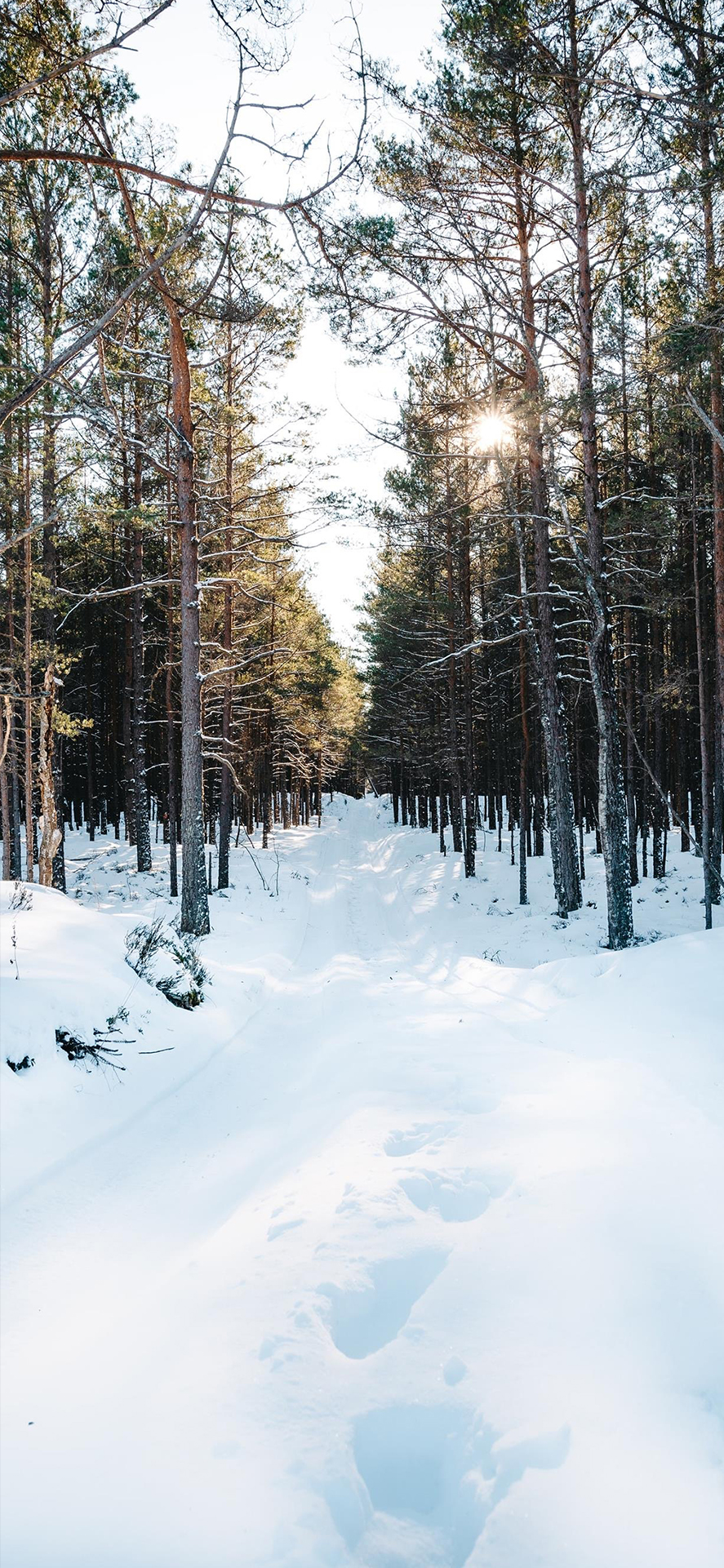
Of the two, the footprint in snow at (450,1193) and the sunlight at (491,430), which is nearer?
the footprint in snow at (450,1193)

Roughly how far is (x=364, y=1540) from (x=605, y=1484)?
77 centimetres

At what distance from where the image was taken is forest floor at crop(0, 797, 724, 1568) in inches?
85.9

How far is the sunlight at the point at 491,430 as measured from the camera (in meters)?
10.3

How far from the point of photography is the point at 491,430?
10.9 m

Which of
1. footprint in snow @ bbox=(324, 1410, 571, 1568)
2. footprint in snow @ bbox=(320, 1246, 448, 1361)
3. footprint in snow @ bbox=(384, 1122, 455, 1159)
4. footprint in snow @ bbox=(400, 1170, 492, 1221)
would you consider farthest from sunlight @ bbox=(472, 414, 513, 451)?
footprint in snow @ bbox=(324, 1410, 571, 1568)

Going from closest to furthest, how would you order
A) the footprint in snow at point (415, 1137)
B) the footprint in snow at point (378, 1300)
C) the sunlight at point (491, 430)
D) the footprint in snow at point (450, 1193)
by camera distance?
the footprint in snow at point (378, 1300) → the footprint in snow at point (450, 1193) → the footprint in snow at point (415, 1137) → the sunlight at point (491, 430)

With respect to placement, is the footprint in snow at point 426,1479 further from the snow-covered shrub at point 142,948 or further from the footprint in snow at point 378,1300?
the snow-covered shrub at point 142,948

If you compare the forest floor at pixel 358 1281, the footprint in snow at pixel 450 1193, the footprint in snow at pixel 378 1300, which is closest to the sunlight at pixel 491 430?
the forest floor at pixel 358 1281

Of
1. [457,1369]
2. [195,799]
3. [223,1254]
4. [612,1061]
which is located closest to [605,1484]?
[457,1369]

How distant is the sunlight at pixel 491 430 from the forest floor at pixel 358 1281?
800 cm

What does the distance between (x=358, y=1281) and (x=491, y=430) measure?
1115cm

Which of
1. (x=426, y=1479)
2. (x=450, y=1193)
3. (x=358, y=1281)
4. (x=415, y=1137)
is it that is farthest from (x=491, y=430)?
(x=426, y=1479)

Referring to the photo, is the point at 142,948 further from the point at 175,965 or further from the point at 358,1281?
the point at 358,1281

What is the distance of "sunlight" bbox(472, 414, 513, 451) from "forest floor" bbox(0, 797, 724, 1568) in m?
8.00
